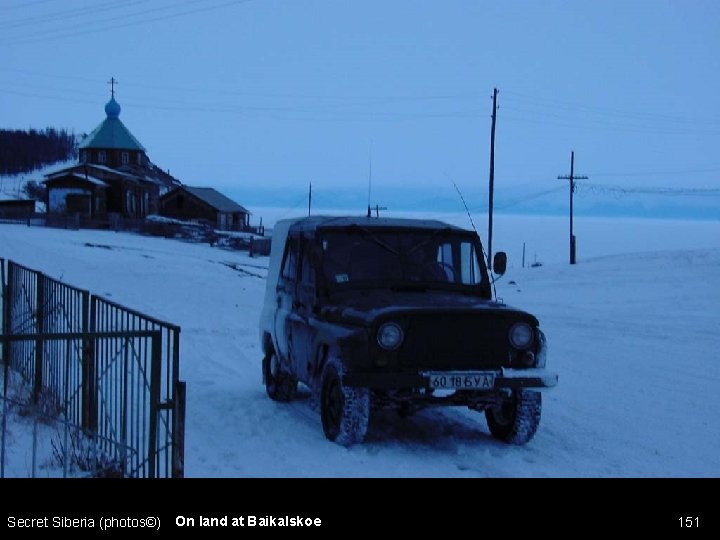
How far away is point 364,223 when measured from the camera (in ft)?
33.8

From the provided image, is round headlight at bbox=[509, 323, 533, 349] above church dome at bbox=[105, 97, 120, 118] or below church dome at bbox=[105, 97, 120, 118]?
below

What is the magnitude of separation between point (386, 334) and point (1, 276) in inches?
297

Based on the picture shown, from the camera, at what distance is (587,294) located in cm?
3453

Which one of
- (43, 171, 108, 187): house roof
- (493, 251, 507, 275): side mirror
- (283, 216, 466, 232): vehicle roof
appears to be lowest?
(493, 251, 507, 275): side mirror

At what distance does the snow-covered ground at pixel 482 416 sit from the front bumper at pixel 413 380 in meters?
0.65

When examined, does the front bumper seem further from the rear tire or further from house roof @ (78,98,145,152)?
house roof @ (78,98,145,152)

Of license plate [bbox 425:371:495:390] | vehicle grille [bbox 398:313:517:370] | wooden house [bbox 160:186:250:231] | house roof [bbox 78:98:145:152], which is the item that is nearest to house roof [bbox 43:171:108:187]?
house roof [bbox 78:98:145:152]

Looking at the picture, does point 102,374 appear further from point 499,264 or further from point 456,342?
point 499,264

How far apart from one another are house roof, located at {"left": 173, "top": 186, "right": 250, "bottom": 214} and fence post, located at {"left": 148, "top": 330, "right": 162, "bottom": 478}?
7398 centimetres

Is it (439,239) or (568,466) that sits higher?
(439,239)

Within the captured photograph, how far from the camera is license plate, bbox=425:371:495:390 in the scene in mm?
8484

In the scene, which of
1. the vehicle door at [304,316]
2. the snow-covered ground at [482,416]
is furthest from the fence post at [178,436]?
the vehicle door at [304,316]
